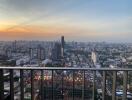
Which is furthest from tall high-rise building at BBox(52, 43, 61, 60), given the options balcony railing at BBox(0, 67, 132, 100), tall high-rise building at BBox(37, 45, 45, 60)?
balcony railing at BBox(0, 67, 132, 100)

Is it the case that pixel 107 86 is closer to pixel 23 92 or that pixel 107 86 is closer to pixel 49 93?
pixel 49 93

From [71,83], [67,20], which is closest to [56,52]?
[71,83]

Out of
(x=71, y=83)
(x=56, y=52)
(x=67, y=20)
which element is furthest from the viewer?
(x=67, y=20)

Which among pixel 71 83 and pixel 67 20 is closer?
pixel 71 83

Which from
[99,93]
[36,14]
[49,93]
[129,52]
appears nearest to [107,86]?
[99,93]

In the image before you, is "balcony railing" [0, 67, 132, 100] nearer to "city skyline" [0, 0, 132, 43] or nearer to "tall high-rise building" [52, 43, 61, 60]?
"tall high-rise building" [52, 43, 61, 60]

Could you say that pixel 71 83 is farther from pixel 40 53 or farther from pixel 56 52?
pixel 40 53

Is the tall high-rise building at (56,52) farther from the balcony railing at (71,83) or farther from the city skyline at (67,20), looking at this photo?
the balcony railing at (71,83)
